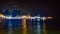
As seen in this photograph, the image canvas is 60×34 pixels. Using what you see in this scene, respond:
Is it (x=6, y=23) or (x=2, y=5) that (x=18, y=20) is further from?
(x=2, y=5)

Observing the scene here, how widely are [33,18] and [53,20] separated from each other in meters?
0.80

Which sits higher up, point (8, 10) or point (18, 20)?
point (8, 10)

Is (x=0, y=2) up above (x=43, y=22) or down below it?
above

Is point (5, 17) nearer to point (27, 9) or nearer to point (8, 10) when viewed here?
point (8, 10)

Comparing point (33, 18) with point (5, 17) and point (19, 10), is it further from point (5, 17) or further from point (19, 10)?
point (5, 17)

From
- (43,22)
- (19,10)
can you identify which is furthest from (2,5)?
(43,22)

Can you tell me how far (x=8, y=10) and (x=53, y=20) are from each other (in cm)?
179

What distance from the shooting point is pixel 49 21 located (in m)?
6.37

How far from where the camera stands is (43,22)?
632 cm

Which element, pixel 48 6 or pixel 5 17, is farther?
pixel 48 6

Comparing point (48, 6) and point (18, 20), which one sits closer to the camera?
point (18, 20)

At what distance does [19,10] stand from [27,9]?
0.33 metres

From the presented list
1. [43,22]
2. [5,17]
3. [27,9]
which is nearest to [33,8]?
[27,9]

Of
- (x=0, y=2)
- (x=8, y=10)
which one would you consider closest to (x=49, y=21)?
(x=8, y=10)
